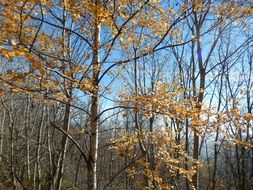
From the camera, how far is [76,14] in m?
3.61

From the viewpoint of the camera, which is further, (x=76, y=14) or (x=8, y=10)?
(x=76, y=14)

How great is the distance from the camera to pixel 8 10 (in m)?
3.35

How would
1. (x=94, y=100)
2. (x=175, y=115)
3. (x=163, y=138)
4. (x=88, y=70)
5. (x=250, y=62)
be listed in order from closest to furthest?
(x=175, y=115) → (x=88, y=70) → (x=94, y=100) → (x=163, y=138) → (x=250, y=62)

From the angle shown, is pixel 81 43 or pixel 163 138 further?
pixel 81 43

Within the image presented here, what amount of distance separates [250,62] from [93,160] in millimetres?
14546

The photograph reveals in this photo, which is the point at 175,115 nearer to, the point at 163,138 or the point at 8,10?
the point at 163,138

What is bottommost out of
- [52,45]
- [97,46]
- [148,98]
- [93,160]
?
[93,160]

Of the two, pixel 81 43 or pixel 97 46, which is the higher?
pixel 81 43

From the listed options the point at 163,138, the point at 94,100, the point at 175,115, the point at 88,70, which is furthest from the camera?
the point at 163,138

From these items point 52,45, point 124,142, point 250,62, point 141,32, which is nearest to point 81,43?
point 52,45

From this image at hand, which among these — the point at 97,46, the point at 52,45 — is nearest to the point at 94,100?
the point at 97,46

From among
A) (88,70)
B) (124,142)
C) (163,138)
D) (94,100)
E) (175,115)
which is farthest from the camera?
(163,138)

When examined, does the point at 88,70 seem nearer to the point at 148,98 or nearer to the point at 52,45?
A: the point at 148,98

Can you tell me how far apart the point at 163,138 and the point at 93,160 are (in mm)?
1353
